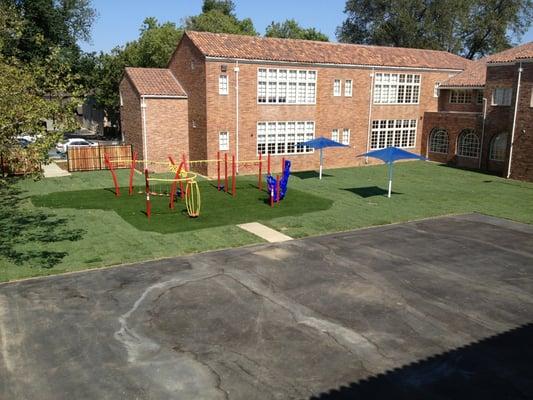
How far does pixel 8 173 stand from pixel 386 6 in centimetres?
5206

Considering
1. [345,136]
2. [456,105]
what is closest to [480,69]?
[456,105]

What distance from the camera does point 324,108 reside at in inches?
1362

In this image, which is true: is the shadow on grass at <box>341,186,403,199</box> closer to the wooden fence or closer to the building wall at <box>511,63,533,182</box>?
the building wall at <box>511,63,533,182</box>

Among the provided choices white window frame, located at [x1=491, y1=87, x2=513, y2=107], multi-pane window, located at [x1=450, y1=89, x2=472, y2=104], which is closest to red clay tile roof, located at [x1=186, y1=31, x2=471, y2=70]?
multi-pane window, located at [x1=450, y1=89, x2=472, y2=104]

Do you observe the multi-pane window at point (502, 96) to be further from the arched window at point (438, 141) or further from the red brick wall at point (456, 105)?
the arched window at point (438, 141)

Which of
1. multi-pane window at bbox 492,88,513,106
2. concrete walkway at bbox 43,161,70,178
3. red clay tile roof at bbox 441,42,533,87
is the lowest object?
concrete walkway at bbox 43,161,70,178

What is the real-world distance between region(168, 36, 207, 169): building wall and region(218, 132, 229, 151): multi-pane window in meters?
0.94

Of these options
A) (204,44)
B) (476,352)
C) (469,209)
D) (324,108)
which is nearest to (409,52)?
(324,108)

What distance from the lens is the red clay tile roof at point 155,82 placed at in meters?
31.1

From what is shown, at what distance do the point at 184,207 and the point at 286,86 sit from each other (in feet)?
45.2

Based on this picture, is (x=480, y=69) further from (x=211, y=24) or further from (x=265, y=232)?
(x=211, y=24)

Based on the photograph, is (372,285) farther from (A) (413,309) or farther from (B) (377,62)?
(B) (377,62)

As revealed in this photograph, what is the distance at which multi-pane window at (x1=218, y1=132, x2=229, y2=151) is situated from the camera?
31.0 metres

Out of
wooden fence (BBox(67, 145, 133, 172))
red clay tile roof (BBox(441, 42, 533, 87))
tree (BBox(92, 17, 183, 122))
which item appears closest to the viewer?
red clay tile roof (BBox(441, 42, 533, 87))
